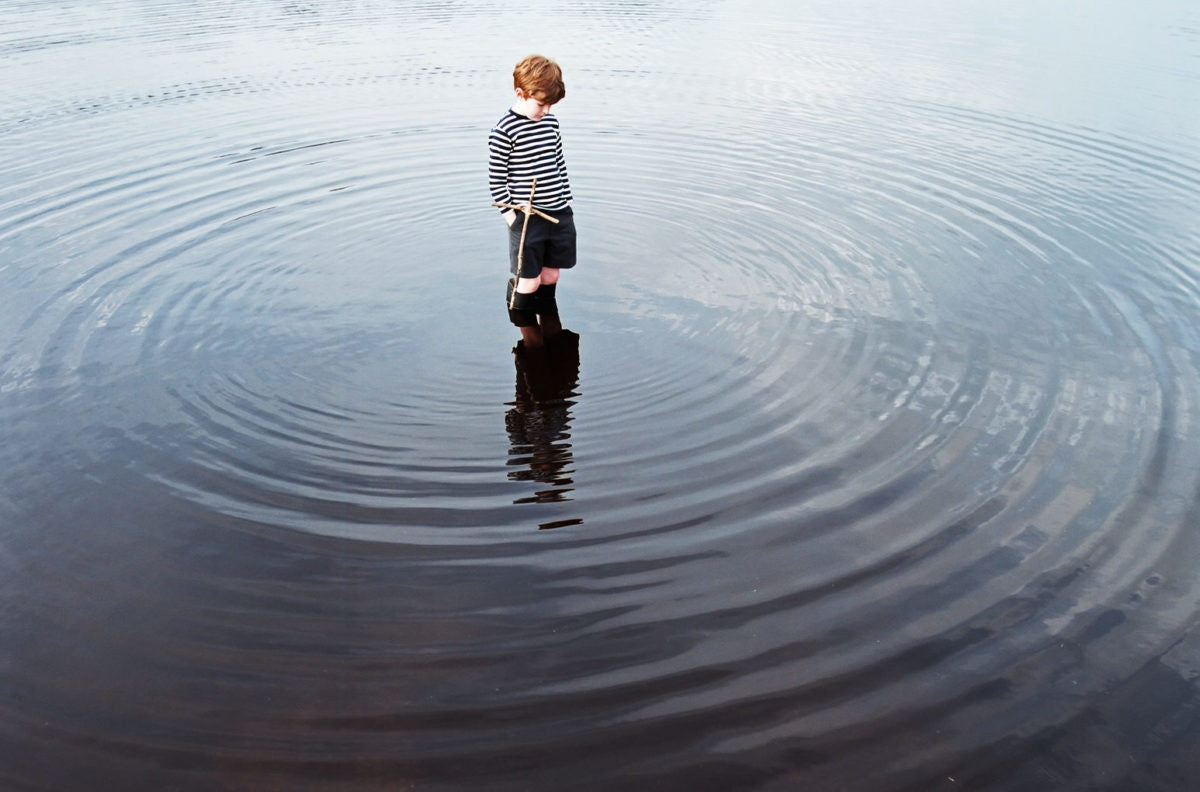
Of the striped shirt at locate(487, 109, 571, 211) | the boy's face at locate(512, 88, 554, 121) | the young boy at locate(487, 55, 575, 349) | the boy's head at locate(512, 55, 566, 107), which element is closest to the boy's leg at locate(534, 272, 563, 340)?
the young boy at locate(487, 55, 575, 349)

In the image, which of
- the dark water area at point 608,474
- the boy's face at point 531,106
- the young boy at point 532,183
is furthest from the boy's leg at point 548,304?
the boy's face at point 531,106

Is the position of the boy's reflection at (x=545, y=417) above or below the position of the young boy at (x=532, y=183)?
below

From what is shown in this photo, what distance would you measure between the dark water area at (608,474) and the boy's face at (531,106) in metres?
1.84

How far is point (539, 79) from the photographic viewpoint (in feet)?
22.8

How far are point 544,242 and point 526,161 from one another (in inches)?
28.8

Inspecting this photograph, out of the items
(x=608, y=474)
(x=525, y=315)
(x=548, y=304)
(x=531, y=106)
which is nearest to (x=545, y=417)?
(x=608, y=474)

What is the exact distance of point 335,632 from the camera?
4723 mm

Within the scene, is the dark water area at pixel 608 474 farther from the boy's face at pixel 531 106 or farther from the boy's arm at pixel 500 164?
the boy's face at pixel 531 106

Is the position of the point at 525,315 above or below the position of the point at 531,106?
Result: below

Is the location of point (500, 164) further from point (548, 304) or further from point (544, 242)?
point (548, 304)

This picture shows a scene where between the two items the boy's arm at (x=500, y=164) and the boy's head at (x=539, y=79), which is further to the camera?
the boy's arm at (x=500, y=164)

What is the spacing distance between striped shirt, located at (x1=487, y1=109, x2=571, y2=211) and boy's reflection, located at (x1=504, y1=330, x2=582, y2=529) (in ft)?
3.90

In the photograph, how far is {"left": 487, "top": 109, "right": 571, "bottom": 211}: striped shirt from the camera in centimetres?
727

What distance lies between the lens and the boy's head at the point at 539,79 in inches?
274
